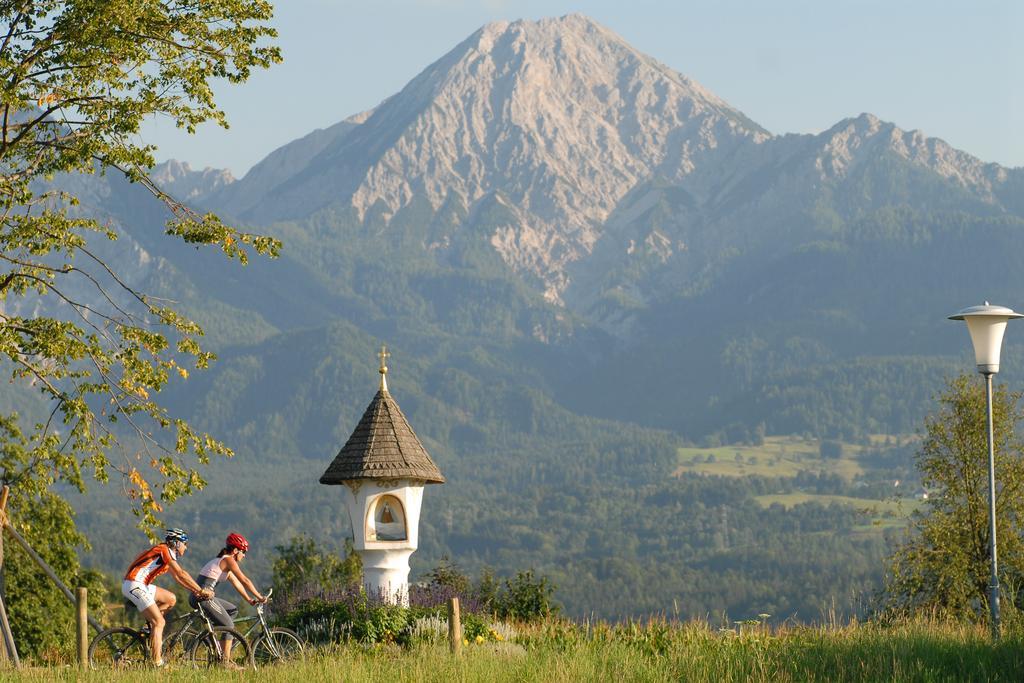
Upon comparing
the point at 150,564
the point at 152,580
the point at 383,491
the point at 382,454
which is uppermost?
the point at 382,454

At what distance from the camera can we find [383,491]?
34406mm

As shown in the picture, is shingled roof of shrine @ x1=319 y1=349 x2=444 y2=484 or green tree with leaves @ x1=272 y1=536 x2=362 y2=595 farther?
green tree with leaves @ x1=272 y1=536 x2=362 y2=595

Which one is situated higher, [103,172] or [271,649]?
[103,172]

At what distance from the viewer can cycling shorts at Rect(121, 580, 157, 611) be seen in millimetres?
22094

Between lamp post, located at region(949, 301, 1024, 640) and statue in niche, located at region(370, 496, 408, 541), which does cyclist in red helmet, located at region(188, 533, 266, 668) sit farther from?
lamp post, located at region(949, 301, 1024, 640)

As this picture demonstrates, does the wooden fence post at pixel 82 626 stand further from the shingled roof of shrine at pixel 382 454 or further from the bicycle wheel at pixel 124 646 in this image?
the shingled roof of shrine at pixel 382 454

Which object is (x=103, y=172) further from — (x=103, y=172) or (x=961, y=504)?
(x=961, y=504)

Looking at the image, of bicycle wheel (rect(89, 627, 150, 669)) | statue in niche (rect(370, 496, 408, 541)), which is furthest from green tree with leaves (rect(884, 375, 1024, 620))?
bicycle wheel (rect(89, 627, 150, 669))

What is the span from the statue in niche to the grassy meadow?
352 inches

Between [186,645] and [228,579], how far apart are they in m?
1.10

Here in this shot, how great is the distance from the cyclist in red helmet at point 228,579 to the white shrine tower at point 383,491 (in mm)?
10354

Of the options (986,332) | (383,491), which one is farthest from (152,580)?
(986,332)

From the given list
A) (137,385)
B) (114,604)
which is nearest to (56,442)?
(137,385)

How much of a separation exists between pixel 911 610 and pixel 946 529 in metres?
4.83
